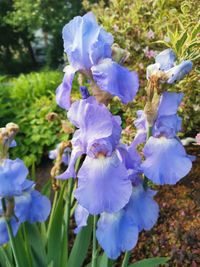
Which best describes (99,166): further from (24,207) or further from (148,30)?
(148,30)

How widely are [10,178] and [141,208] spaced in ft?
1.19

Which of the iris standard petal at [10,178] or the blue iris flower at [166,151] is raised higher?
the blue iris flower at [166,151]

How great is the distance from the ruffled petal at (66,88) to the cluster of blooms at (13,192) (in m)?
0.16

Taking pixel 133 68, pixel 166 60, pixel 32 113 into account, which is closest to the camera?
pixel 166 60

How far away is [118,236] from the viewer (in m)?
1.01

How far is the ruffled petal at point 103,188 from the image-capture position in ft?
2.90

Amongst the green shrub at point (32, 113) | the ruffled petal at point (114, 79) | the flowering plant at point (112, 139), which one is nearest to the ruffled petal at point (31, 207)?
the flowering plant at point (112, 139)

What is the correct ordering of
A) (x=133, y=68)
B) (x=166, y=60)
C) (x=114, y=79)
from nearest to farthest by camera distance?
(x=114, y=79), (x=166, y=60), (x=133, y=68)

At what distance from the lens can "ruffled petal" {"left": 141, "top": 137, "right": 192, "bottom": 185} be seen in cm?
91

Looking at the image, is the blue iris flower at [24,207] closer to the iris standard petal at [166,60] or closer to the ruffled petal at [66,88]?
the ruffled petal at [66,88]

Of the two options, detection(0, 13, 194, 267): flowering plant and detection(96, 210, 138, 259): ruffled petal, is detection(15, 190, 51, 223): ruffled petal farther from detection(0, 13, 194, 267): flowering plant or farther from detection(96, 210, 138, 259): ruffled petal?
detection(96, 210, 138, 259): ruffled petal

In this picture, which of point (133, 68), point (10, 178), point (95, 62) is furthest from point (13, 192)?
point (133, 68)

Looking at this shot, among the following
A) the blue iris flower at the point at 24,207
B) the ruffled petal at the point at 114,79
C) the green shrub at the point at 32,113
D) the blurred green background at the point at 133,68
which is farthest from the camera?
the green shrub at the point at 32,113

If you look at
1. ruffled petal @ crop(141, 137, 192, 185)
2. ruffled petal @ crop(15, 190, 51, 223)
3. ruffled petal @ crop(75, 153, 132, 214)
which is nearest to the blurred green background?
ruffled petal @ crop(141, 137, 192, 185)
